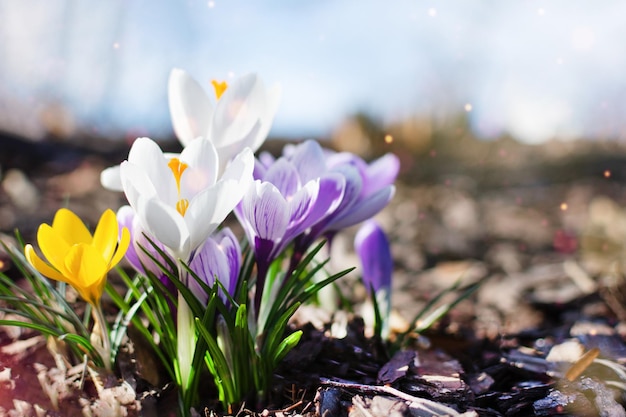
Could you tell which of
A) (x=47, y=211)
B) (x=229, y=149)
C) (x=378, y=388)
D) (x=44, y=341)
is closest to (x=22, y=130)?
(x=47, y=211)

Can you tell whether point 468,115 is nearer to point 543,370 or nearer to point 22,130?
point 22,130

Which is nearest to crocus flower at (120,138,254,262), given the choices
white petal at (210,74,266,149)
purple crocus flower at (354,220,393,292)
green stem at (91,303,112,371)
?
white petal at (210,74,266,149)

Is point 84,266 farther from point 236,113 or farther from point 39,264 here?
point 236,113

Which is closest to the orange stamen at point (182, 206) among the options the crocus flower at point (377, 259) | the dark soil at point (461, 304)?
the dark soil at point (461, 304)

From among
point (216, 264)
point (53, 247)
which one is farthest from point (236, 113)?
point (53, 247)

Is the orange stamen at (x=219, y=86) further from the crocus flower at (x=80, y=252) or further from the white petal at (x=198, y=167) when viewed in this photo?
the crocus flower at (x=80, y=252)

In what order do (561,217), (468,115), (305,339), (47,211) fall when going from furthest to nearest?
(468,115)
(561,217)
(47,211)
(305,339)

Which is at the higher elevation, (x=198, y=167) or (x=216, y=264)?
(x=198, y=167)
